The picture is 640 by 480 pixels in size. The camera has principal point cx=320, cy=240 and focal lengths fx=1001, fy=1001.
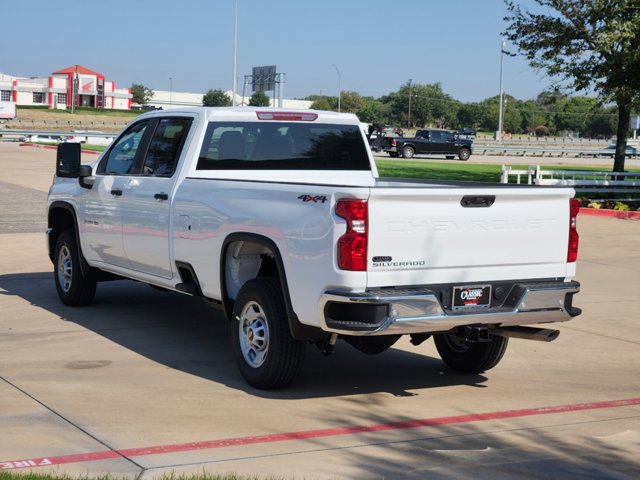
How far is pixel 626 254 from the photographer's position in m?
16.1

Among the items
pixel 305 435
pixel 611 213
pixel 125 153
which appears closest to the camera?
pixel 305 435

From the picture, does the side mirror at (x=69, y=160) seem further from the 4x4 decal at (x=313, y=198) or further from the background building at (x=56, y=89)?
the background building at (x=56, y=89)

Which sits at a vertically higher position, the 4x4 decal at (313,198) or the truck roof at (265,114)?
the truck roof at (265,114)

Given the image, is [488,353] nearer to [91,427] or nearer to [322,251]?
[322,251]

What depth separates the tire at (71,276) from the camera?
33.8 feet

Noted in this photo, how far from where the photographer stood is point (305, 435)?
246 inches

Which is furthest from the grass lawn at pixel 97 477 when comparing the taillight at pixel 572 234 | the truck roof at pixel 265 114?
the truck roof at pixel 265 114

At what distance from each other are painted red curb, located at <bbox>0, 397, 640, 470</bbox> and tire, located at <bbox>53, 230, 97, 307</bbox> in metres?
4.64

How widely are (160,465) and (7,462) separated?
33.0 inches

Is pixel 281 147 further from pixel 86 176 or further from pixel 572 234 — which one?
pixel 572 234

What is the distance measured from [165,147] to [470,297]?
3424 millimetres

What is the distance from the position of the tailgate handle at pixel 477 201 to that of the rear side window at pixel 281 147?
236 cm

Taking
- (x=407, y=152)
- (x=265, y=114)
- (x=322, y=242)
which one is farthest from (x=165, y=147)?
(x=407, y=152)

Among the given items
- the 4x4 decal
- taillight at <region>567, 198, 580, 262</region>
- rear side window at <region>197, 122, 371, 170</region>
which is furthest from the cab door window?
taillight at <region>567, 198, 580, 262</region>
